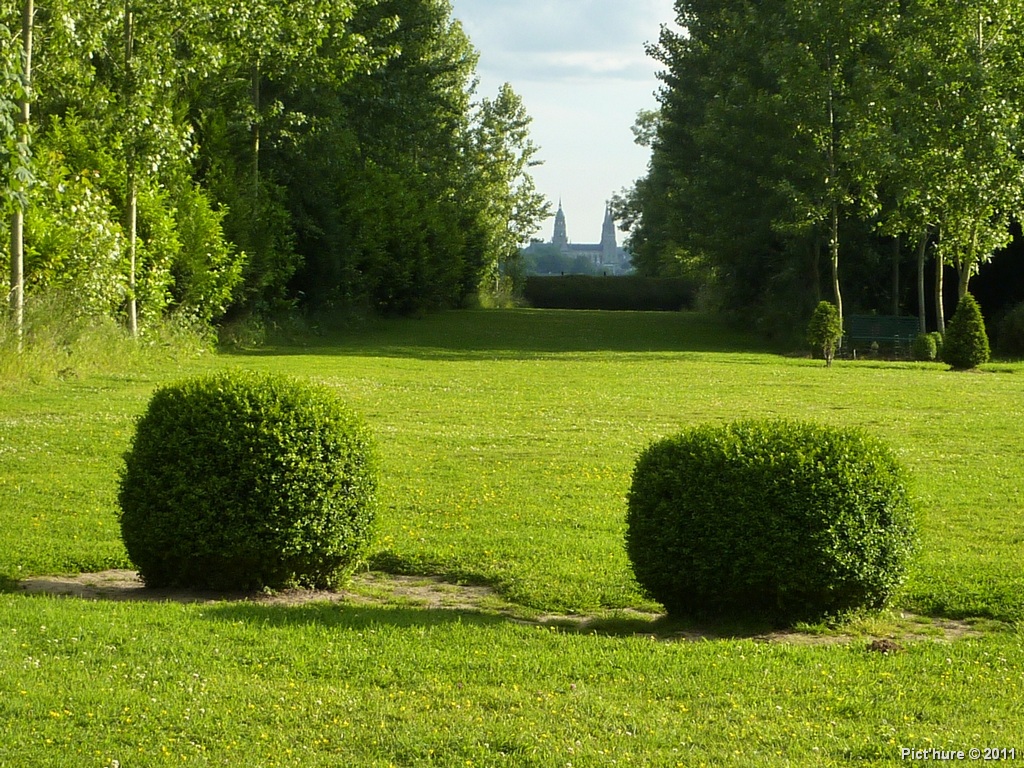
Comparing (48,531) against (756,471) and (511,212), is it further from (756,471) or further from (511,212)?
(511,212)

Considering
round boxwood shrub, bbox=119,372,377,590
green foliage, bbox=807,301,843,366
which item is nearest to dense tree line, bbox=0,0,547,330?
round boxwood shrub, bbox=119,372,377,590

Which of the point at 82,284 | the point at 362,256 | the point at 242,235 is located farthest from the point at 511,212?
the point at 82,284

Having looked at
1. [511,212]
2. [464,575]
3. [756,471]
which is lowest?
[464,575]

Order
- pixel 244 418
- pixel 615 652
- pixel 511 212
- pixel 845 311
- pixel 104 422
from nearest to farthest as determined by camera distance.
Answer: pixel 615 652
pixel 244 418
pixel 104 422
pixel 845 311
pixel 511 212

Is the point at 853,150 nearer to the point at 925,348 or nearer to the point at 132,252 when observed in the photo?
the point at 925,348

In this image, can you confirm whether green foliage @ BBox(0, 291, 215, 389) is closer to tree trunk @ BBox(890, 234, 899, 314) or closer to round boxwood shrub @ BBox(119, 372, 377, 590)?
round boxwood shrub @ BBox(119, 372, 377, 590)

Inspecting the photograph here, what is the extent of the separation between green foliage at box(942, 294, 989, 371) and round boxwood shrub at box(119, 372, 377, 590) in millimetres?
25843

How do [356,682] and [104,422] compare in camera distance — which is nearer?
[356,682]

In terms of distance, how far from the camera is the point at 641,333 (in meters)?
47.6

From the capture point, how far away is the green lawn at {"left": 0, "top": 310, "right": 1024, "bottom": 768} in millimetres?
5078

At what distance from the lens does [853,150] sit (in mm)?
36062

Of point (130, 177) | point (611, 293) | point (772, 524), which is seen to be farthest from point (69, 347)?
point (611, 293)

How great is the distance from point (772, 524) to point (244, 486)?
3.43 metres

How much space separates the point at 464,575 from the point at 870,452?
3.20 meters
